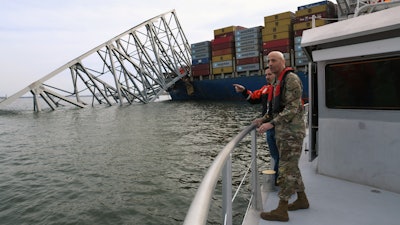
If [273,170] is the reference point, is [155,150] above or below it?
below

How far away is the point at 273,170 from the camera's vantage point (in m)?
4.45

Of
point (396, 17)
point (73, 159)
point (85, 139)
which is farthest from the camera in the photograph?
point (85, 139)

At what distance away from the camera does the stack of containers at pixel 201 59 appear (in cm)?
5653

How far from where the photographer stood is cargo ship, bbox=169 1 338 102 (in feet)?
147

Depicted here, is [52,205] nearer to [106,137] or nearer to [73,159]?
[73,159]

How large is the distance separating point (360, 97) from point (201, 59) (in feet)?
177

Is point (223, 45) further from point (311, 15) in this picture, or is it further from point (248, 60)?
point (311, 15)

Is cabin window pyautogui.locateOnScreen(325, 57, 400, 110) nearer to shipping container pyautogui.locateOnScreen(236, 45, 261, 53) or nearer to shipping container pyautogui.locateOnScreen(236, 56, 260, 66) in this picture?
shipping container pyautogui.locateOnScreen(236, 56, 260, 66)

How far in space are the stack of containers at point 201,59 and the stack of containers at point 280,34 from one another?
39.8 feet

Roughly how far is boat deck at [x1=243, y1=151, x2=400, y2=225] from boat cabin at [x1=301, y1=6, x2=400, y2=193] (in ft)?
0.78

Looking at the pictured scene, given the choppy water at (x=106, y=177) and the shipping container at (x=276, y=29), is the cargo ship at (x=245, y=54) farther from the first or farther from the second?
the choppy water at (x=106, y=177)

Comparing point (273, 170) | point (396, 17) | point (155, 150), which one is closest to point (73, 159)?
point (155, 150)

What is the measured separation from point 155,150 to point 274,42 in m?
37.8

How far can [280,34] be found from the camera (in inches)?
1834
